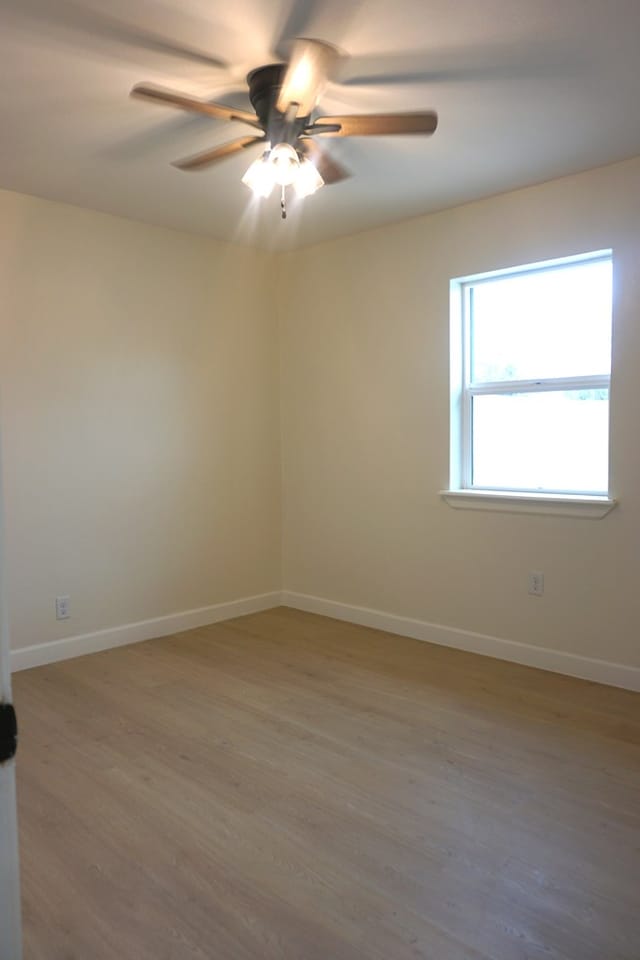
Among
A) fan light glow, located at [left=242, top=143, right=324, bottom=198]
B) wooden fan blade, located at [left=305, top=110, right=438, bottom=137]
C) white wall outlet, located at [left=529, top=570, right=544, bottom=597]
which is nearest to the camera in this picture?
wooden fan blade, located at [left=305, top=110, right=438, bottom=137]

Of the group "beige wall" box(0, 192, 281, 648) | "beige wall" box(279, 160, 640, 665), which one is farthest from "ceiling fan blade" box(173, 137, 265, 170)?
"beige wall" box(279, 160, 640, 665)

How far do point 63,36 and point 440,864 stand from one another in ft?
9.05

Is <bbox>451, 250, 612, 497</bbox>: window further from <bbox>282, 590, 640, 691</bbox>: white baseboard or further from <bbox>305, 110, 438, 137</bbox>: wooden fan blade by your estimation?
<bbox>305, 110, 438, 137</bbox>: wooden fan blade

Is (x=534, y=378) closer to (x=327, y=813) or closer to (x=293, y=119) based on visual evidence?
(x=293, y=119)

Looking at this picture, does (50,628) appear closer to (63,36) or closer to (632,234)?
(63,36)

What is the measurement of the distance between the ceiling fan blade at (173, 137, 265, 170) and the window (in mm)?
1764

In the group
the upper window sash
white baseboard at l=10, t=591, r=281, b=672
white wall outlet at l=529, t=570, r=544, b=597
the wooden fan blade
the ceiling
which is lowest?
white baseboard at l=10, t=591, r=281, b=672

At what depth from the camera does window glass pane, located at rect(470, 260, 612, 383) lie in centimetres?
338

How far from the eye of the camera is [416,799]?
2.30 m

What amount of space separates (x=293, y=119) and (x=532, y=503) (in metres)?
2.22

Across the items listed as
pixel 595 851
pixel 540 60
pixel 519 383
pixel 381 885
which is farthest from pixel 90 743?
pixel 540 60

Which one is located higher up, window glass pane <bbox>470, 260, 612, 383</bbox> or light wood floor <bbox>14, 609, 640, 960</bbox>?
window glass pane <bbox>470, 260, 612, 383</bbox>

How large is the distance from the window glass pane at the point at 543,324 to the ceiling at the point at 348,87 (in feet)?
1.71

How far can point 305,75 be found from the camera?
6.71ft
